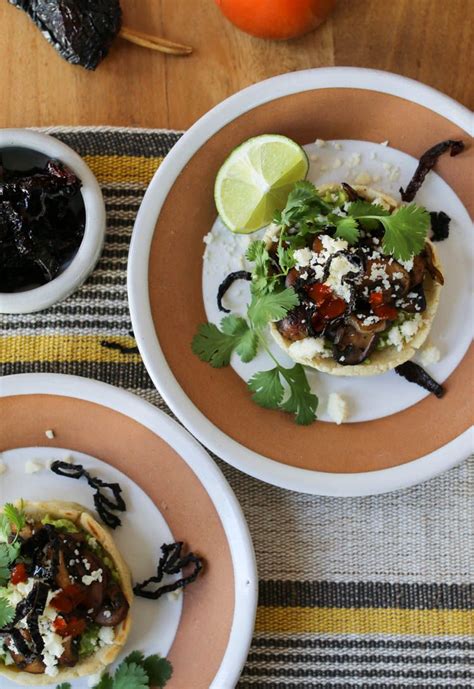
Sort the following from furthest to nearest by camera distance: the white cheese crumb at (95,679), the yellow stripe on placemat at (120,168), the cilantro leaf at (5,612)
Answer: the yellow stripe on placemat at (120,168) → the white cheese crumb at (95,679) → the cilantro leaf at (5,612)

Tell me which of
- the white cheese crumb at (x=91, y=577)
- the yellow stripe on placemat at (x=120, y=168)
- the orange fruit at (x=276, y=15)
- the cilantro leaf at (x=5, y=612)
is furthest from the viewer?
the yellow stripe on placemat at (x=120, y=168)

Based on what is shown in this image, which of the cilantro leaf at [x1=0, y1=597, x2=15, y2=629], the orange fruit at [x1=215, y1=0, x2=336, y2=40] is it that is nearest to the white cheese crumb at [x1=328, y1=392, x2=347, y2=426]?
the cilantro leaf at [x1=0, y1=597, x2=15, y2=629]

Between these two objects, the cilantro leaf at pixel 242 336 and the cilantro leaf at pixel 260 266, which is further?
the cilantro leaf at pixel 242 336

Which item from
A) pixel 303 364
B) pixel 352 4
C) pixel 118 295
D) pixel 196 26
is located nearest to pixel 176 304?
pixel 118 295

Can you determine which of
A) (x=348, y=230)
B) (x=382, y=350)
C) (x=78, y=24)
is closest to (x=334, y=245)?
(x=348, y=230)

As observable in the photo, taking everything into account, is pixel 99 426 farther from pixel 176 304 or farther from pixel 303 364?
pixel 303 364

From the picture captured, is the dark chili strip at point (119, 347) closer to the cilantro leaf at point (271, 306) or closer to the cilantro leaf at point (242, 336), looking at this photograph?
the cilantro leaf at point (242, 336)

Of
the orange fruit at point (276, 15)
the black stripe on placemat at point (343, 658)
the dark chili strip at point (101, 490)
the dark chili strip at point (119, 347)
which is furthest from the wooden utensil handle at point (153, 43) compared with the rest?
the black stripe on placemat at point (343, 658)

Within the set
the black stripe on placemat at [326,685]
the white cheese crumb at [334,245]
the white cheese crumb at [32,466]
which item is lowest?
the black stripe on placemat at [326,685]
